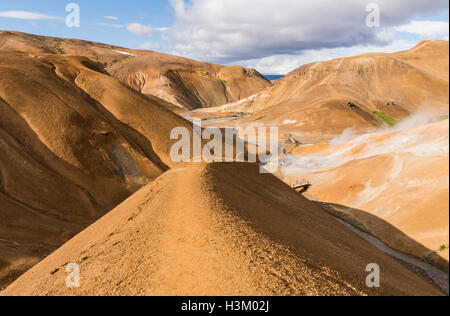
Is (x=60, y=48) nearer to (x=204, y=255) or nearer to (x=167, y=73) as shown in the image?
(x=167, y=73)

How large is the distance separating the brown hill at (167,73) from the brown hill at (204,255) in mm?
87201

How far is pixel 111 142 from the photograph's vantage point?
78.1 ft


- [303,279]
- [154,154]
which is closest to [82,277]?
[303,279]

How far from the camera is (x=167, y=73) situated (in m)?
106

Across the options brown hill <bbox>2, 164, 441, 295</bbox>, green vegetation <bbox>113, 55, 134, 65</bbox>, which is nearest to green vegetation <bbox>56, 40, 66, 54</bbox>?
green vegetation <bbox>113, 55, 134, 65</bbox>

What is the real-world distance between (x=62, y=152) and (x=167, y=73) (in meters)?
90.5

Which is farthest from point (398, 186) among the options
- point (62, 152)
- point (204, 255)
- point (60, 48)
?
point (60, 48)

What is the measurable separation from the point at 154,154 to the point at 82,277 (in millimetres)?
19905

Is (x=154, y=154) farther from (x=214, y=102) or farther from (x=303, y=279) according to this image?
(x=214, y=102)

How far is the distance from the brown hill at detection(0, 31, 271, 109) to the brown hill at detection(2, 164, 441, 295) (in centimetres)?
8720

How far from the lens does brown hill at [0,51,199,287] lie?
15.4m

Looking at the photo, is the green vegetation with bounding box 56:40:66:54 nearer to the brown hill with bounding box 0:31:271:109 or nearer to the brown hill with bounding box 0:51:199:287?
the brown hill with bounding box 0:31:271:109

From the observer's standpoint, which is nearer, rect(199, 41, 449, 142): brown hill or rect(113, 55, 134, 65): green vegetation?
rect(199, 41, 449, 142): brown hill
